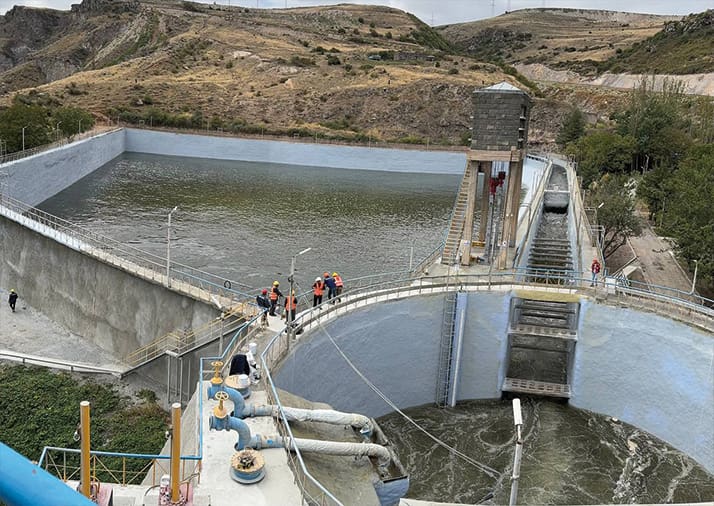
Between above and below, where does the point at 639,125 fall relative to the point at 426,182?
above

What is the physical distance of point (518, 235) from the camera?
33.4m

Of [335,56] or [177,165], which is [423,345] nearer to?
[177,165]

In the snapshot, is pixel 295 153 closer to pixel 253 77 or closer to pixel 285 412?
pixel 253 77

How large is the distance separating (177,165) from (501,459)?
60488 millimetres

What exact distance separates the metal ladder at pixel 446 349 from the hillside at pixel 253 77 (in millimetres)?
61909

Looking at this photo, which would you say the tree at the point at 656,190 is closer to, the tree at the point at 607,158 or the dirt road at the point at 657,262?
the dirt road at the point at 657,262

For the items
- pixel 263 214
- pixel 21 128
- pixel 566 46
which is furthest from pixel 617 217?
pixel 566 46

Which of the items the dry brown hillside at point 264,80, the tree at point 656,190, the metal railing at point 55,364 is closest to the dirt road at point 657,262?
the tree at point 656,190

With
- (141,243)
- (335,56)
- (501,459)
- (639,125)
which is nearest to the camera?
(501,459)

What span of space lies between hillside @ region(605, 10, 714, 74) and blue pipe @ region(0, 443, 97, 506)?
115 meters

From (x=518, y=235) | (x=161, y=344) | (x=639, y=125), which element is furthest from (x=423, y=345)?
(x=639, y=125)

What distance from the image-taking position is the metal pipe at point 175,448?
27.7 ft

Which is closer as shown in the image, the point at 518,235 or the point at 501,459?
the point at 501,459

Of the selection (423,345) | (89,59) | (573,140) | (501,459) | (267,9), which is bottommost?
(501,459)
